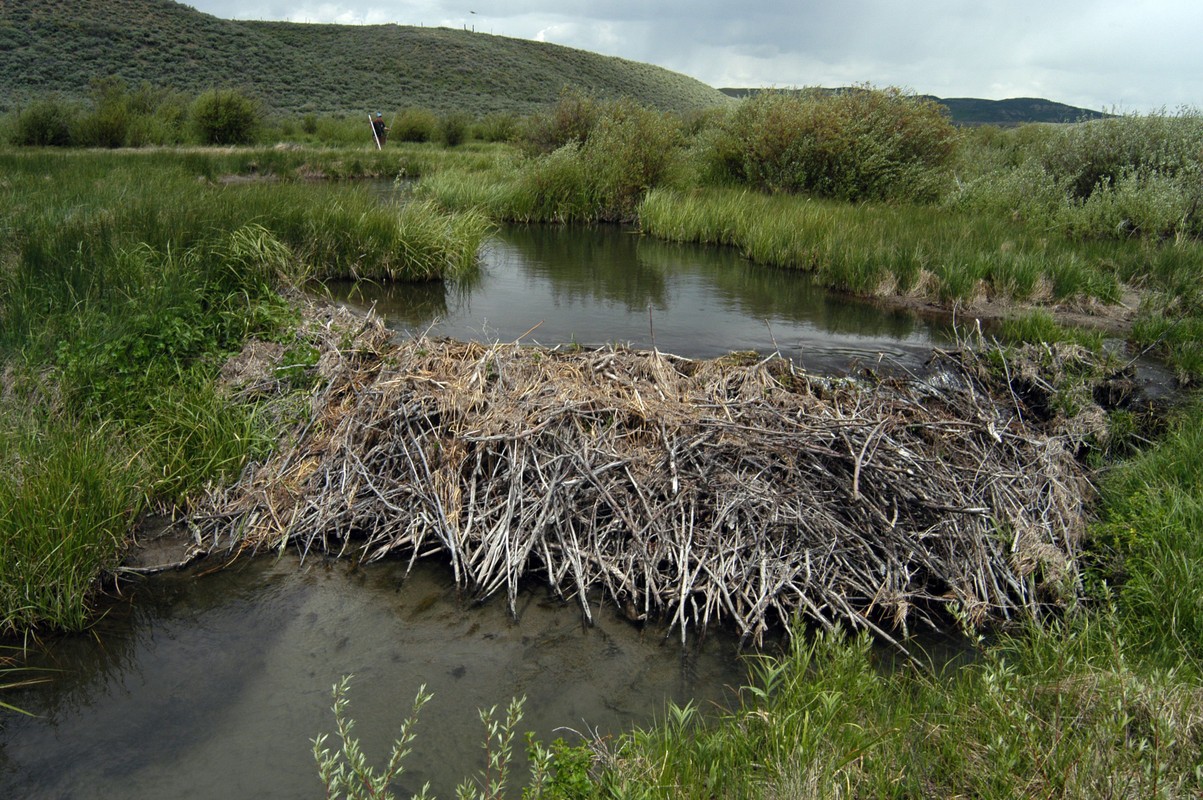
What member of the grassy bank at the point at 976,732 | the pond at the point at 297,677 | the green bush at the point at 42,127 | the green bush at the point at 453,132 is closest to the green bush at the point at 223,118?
the green bush at the point at 42,127

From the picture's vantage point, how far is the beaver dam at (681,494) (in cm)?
454

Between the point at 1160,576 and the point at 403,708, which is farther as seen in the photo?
the point at 1160,576

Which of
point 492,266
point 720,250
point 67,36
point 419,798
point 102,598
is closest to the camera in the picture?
point 419,798

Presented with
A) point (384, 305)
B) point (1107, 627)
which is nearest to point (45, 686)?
point (1107, 627)

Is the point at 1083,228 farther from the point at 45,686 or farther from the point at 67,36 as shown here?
the point at 67,36

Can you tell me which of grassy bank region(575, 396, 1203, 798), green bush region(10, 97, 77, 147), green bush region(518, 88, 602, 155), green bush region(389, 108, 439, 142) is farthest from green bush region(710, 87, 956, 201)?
green bush region(389, 108, 439, 142)

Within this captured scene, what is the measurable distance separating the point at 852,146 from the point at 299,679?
54.0 ft

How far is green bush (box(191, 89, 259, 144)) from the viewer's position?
2836cm

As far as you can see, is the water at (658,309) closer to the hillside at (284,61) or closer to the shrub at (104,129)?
the shrub at (104,129)

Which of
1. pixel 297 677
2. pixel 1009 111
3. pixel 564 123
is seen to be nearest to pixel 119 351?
pixel 297 677

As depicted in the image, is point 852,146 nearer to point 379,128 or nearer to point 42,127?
point 379,128

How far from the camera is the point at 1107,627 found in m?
4.03

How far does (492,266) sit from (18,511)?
8969mm

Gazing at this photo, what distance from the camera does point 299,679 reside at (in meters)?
3.91
